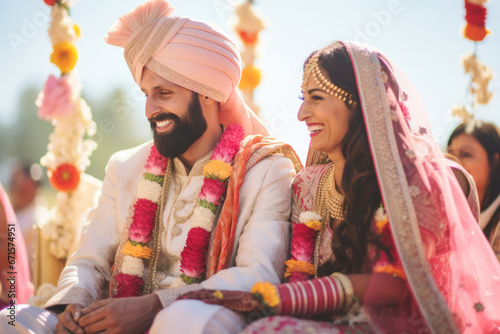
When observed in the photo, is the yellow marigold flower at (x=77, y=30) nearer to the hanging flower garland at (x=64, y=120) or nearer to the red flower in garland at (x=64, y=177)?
the hanging flower garland at (x=64, y=120)

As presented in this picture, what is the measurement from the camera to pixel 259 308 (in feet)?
7.25

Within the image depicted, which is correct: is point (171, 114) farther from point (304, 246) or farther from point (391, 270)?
point (391, 270)

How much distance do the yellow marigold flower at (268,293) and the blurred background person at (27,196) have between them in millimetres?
3137

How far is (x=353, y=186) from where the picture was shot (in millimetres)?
2492

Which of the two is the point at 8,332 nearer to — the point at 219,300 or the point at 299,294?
the point at 219,300

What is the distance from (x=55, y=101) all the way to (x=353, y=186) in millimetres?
2715

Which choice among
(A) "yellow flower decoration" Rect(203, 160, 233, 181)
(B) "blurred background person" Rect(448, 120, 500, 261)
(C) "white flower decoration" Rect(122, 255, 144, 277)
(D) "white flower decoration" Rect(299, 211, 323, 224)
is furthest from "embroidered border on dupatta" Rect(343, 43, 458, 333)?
(B) "blurred background person" Rect(448, 120, 500, 261)

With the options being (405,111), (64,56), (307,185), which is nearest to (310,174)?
(307,185)

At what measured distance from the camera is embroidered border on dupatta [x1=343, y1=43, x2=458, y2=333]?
2123mm

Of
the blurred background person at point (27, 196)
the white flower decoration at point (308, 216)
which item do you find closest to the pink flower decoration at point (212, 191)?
the white flower decoration at point (308, 216)

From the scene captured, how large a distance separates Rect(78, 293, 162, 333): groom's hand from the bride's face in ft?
3.95

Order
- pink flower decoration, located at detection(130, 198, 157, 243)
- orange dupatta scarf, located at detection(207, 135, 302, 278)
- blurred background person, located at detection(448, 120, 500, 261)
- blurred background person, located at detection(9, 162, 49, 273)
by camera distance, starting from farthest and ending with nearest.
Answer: blurred background person, located at detection(9, 162, 49, 273) < blurred background person, located at detection(448, 120, 500, 261) < pink flower decoration, located at detection(130, 198, 157, 243) < orange dupatta scarf, located at detection(207, 135, 302, 278)

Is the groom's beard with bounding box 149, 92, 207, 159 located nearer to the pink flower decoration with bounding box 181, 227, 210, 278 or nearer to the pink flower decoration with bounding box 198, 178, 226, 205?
the pink flower decoration with bounding box 198, 178, 226, 205

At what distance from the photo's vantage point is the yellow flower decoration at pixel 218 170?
2.96m
